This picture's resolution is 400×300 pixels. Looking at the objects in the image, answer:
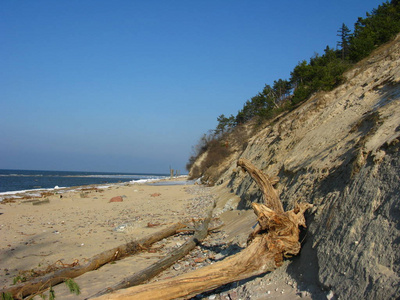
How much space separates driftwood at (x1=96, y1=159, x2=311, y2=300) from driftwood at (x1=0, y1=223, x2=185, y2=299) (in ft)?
8.93

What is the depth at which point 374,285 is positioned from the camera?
3168 mm

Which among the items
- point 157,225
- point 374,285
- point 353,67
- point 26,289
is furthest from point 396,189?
point 353,67

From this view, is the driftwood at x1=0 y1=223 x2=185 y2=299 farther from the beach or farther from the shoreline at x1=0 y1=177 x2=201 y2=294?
the shoreline at x1=0 y1=177 x2=201 y2=294

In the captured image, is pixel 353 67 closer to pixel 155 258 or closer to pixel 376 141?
pixel 376 141

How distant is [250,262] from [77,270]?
3990 mm

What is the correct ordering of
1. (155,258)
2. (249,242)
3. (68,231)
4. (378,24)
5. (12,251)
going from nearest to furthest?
(249,242) < (155,258) < (12,251) < (68,231) < (378,24)

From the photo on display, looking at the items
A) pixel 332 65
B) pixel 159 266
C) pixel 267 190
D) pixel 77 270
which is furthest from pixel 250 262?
pixel 332 65

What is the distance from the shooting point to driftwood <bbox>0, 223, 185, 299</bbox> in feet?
17.7

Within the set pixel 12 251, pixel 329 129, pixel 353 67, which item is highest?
pixel 353 67

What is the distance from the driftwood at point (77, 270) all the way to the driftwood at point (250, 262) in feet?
8.93

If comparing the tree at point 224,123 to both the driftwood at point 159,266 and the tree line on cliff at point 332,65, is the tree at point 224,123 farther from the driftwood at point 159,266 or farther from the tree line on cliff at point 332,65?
the driftwood at point 159,266

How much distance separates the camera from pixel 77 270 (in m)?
6.37

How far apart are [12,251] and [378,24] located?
27056mm

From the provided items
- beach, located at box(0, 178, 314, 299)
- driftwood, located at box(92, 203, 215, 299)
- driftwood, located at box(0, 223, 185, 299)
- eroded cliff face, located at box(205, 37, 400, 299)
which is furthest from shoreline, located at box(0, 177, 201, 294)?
eroded cliff face, located at box(205, 37, 400, 299)
